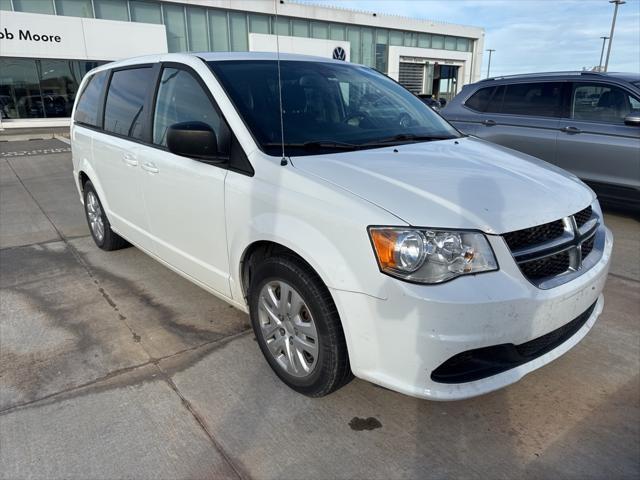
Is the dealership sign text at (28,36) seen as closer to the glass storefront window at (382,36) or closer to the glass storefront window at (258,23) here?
the glass storefront window at (258,23)

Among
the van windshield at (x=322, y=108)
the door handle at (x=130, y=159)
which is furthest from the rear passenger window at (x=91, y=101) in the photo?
the van windshield at (x=322, y=108)

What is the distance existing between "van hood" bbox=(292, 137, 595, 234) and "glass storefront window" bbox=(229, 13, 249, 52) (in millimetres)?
27636

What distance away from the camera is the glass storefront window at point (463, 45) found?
40531 mm

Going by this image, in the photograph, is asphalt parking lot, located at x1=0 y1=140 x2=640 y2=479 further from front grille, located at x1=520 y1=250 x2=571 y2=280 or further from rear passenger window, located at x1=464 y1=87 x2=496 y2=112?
rear passenger window, located at x1=464 y1=87 x2=496 y2=112

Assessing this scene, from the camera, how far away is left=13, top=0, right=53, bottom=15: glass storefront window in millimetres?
22578

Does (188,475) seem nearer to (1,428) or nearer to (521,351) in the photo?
(1,428)

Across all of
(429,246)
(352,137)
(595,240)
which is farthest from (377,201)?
(595,240)

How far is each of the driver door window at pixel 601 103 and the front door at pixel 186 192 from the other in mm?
4959

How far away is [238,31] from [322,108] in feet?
91.3

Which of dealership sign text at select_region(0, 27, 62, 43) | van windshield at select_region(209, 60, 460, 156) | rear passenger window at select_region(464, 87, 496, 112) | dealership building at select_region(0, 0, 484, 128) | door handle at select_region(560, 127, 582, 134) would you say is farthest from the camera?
dealership building at select_region(0, 0, 484, 128)

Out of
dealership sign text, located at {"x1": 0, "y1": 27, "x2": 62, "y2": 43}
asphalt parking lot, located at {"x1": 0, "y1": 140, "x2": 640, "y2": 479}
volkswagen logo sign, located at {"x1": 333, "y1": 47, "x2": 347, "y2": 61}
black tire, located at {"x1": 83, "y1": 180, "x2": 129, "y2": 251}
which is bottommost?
asphalt parking lot, located at {"x1": 0, "y1": 140, "x2": 640, "y2": 479}

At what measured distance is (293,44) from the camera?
28453 mm

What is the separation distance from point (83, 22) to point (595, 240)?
26448 mm

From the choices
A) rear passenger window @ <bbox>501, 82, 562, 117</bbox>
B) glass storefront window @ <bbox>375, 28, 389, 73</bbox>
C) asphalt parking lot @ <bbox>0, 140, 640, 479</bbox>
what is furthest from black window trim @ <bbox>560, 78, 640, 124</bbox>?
glass storefront window @ <bbox>375, 28, 389, 73</bbox>
